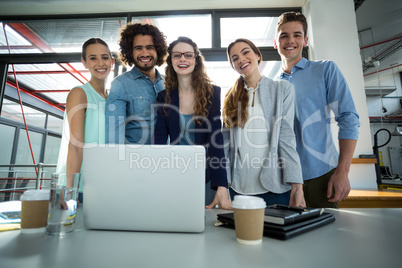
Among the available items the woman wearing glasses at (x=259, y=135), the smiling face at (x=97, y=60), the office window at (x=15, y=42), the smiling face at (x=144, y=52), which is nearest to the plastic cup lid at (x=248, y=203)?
the woman wearing glasses at (x=259, y=135)

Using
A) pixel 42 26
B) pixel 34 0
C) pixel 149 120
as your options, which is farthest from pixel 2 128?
pixel 149 120

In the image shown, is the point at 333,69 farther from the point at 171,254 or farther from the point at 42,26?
the point at 42,26

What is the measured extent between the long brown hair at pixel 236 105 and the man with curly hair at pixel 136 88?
0.44m

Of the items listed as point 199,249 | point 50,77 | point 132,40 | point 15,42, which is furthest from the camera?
point 50,77

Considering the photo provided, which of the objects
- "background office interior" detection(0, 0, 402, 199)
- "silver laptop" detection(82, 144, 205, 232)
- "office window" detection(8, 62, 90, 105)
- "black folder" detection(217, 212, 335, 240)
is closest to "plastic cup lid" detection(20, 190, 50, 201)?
"silver laptop" detection(82, 144, 205, 232)

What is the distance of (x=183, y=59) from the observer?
1337 millimetres

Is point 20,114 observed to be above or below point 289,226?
above

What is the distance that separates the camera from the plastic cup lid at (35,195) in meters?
0.62

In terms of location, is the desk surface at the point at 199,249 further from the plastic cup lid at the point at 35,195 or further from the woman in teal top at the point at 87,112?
the woman in teal top at the point at 87,112

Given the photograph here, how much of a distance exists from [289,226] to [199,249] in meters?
0.23

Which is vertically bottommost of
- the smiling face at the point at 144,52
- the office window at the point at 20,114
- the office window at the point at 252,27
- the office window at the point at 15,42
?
the smiling face at the point at 144,52

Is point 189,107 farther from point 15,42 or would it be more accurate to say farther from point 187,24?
point 15,42

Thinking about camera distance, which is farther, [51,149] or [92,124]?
[51,149]

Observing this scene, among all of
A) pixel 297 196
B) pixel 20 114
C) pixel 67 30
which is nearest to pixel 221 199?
pixel 297 196
